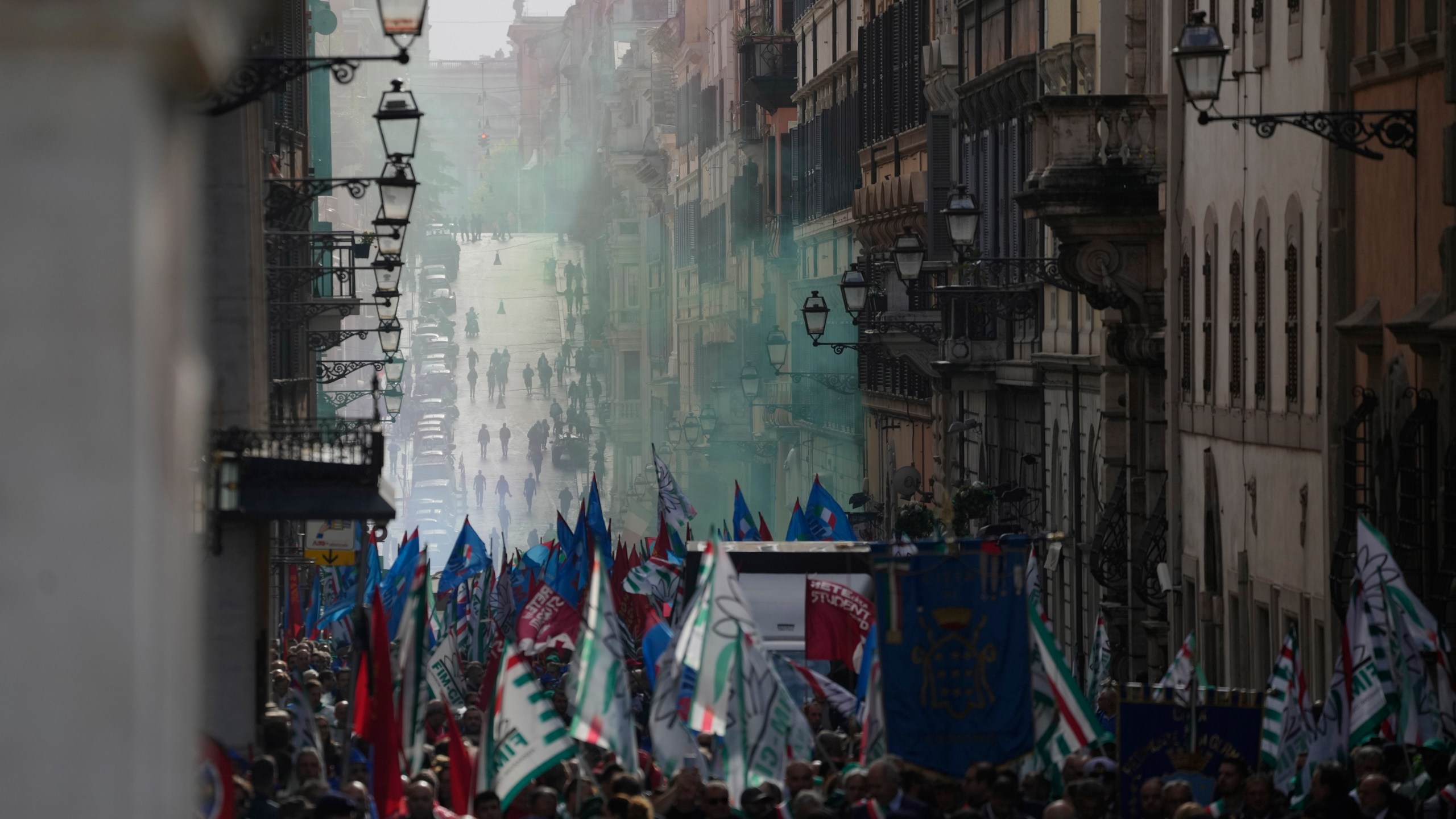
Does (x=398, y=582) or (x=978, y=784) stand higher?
(x=978, y=784)

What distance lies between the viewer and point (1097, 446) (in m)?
28.9

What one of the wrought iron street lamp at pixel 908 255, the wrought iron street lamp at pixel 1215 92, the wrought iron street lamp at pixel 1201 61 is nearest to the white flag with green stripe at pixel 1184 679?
the wrought iron street lamp at pixel 1215 92

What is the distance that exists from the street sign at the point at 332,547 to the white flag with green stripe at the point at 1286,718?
16.3 m

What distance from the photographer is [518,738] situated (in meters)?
11.9

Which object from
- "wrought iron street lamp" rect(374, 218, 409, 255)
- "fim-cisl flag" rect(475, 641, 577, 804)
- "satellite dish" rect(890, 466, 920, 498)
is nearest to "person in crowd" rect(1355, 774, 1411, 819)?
"fim-cisl flag" rect(475, 641, 577, 804)

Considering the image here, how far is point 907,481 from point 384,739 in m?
29.9

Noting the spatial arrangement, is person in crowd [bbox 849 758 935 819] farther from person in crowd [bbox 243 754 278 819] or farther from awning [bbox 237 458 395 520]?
awning [bbox 237 458 395 520]

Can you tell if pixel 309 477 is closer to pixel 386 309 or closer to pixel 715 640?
pixel 715 640

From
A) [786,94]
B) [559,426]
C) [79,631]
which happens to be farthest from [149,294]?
[559,426]

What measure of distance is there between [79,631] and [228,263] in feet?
42.7

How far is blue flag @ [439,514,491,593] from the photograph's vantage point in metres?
30.3

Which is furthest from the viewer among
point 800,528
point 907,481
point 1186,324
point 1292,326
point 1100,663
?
point 907,481

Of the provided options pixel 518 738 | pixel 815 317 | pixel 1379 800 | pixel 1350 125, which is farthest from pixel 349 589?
pixel 1379 800

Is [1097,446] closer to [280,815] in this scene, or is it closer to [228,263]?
[228,263]
